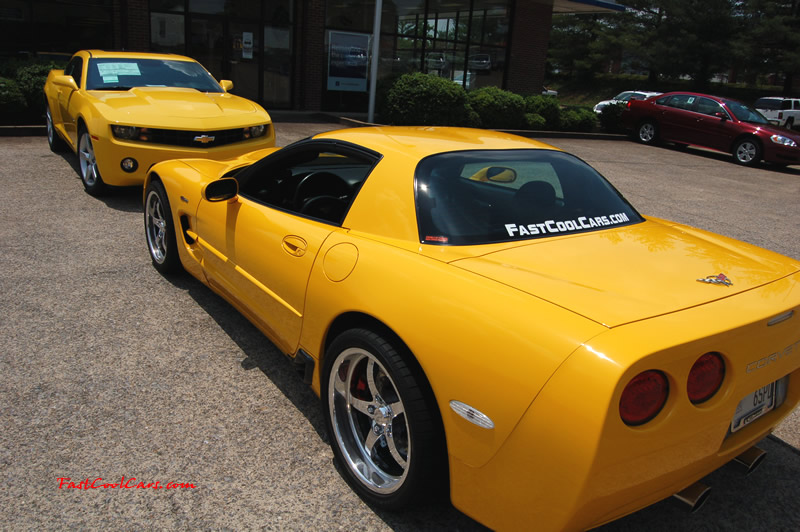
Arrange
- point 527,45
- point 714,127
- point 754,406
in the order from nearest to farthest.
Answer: point 754,406 < point 714,127 < point 527,45

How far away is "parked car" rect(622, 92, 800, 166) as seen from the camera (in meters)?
14.7

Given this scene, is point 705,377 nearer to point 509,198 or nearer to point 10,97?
point 509,198

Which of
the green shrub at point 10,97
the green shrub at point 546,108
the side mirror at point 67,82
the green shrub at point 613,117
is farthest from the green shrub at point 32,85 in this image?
the green shrub at point 613,117

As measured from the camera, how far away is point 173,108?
7.04m

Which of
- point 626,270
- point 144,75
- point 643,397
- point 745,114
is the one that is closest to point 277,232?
point 626,270

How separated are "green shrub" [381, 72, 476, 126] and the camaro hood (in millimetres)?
12167

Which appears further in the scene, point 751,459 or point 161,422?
point 161,422

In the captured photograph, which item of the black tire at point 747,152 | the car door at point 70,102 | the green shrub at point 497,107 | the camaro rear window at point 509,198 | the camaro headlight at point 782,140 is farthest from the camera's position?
the green shrub at point 497,107

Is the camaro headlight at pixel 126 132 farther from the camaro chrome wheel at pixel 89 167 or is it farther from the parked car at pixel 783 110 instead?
the parked car at pixel 783 110

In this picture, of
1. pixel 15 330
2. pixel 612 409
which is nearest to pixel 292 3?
pixel 15 330

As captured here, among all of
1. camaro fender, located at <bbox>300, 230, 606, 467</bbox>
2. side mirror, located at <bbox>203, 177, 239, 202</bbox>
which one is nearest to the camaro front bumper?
side mirror, located at <bbox>203, 177, 239, 202</bbox>

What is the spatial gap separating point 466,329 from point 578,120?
1726 cm

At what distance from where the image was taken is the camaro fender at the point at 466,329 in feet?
6.25

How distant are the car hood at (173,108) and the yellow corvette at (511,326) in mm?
3758
